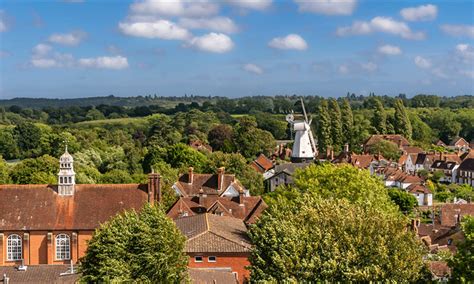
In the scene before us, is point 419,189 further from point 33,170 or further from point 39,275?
point 39,275

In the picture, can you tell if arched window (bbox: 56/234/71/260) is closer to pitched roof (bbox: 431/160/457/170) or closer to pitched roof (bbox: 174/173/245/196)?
pitched roof (bbox: 174/173/245/196)

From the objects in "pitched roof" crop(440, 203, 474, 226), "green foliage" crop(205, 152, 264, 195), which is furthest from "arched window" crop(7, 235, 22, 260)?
"green foliage" crop(205, 152, 264, 195)

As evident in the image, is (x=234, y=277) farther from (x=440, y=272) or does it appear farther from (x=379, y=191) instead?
(x=379, y=191)

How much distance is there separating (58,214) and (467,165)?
71.5m

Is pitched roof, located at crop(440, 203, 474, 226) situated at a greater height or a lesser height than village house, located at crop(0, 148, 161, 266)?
lesser

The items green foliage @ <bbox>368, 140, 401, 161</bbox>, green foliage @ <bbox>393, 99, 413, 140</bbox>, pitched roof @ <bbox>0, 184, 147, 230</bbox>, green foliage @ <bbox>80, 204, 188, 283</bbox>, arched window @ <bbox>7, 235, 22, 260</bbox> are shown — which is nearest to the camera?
green foliage @ <bbox>80, 204, 188, 283</bbox>

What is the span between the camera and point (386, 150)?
10100cm

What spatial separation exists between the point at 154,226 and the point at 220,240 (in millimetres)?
7263

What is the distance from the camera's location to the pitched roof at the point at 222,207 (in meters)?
47.7

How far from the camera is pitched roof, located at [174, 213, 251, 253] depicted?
112ft

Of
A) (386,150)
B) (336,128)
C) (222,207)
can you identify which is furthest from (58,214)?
(336,128)

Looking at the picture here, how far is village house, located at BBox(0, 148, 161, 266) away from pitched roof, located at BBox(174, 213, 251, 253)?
422 centimetres

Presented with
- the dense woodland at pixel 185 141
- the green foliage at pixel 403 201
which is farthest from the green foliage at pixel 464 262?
the green foliage at pixel 403 201

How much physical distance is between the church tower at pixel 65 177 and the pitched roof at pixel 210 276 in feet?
41.7
